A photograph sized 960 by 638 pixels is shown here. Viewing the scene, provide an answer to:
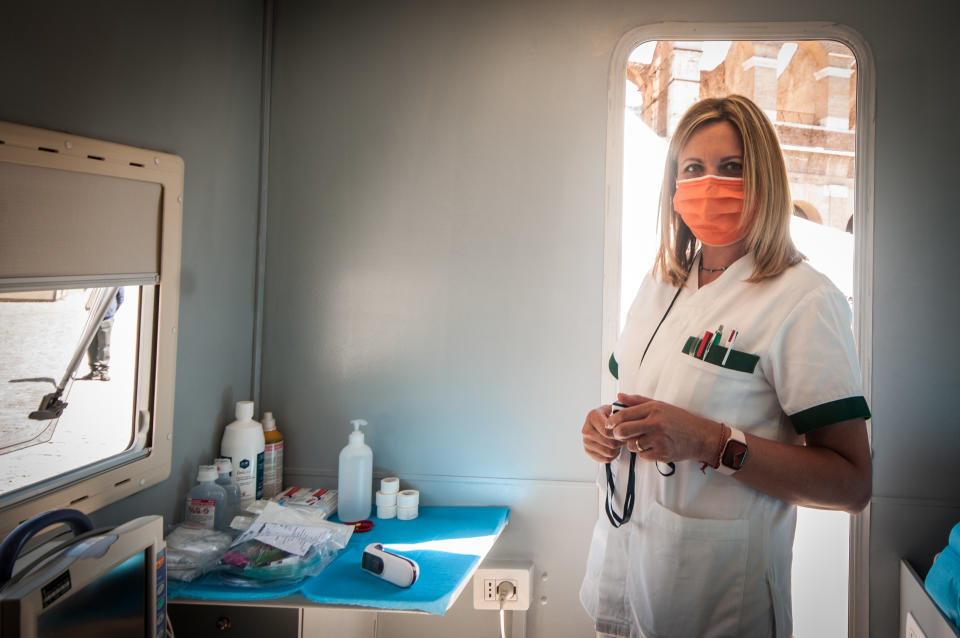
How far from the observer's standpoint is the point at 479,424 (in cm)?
210

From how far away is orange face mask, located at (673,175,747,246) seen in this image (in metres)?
1.55

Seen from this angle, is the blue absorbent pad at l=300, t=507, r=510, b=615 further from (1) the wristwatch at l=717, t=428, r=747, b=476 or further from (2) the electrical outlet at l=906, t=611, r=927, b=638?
(2) the electrical outlet at l=906, t=611, r=927, b=638

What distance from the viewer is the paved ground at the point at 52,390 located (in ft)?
4.19

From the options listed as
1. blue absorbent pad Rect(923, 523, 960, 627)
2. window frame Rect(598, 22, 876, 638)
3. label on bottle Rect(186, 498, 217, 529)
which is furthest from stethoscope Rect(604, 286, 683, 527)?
label on bottle Rect(186, 498, 217, 529)

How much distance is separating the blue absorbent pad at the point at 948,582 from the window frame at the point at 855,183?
29 cm

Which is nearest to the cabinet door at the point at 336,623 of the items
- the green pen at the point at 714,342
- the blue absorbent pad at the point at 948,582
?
the green pen at the point at 714,342

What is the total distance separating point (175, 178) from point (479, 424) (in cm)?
113


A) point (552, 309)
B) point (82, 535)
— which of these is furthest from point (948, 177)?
point (82, 535)

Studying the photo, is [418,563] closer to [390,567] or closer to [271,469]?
[390,567]

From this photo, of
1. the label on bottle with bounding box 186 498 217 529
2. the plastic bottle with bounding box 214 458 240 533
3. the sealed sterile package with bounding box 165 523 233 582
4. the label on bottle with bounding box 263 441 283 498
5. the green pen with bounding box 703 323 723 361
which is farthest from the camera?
the label on bottle with bounding box 263 441 283 498

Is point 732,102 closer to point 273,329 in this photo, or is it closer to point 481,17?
point 481,17

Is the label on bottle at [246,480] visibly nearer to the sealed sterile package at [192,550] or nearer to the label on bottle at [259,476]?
the label on bottle at [259,476]

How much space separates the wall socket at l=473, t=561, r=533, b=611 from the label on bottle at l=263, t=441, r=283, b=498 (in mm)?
A: 686

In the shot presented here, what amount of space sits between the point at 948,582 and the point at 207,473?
188 centimetres
